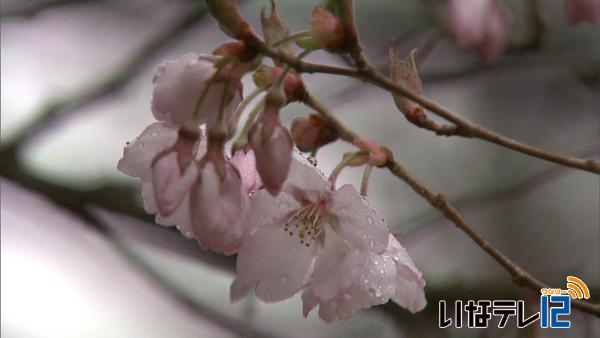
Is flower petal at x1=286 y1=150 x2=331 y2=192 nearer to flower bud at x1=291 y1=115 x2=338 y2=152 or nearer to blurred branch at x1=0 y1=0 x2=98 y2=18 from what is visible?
flower bud at x1=291 y1=115 x2=338 y2=152

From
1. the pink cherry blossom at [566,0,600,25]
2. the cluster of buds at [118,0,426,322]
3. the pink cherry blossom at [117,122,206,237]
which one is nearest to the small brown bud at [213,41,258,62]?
the cluster of buds at [118,0,426,322]

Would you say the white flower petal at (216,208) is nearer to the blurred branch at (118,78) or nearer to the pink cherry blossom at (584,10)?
the pink cherry blossom at (584,10)

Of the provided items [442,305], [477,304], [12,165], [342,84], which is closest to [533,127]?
[342,84]

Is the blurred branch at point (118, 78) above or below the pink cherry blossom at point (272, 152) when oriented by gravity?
above

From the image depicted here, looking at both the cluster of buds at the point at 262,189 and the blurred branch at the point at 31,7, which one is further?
the blurred branch at the point at 31,7

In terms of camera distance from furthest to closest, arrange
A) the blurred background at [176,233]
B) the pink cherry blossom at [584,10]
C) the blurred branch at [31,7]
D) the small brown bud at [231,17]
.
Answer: the blurred branch at [31,7] → the blurred background at [176,233] → the pink cherry blossom at [584,10] → the small brown bud at [231,17]

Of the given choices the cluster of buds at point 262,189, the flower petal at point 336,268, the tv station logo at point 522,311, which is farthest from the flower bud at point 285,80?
the tv station logo at point 522,311
